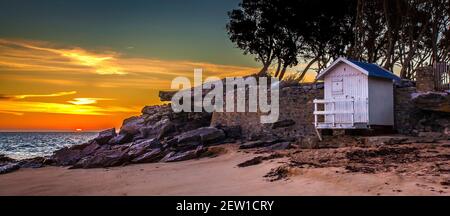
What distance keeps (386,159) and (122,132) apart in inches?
818

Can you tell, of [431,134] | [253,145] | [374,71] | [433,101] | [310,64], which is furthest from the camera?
[310,64]

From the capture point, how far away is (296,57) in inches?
1617

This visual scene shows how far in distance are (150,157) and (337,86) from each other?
9783mm

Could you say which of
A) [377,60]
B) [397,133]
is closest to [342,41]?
[377,60]

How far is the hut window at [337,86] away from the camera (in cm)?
2222

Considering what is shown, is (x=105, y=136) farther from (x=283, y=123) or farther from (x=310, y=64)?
(x=310, y=64)

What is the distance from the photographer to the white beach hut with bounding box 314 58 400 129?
69.1ft

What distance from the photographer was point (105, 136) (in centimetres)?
3072

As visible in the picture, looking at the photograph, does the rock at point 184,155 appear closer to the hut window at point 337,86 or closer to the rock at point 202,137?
the rock at point 202,137

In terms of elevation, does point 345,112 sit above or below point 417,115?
above

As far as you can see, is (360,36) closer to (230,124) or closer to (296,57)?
(296,57)

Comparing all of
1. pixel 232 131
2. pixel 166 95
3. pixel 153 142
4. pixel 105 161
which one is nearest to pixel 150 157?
pixel 105 161

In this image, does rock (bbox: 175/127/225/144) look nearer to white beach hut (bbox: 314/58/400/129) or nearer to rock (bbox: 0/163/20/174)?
white beach hut (bbox: 314/58/400/129)

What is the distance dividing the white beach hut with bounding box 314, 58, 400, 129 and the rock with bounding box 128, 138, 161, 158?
28.4 feet
